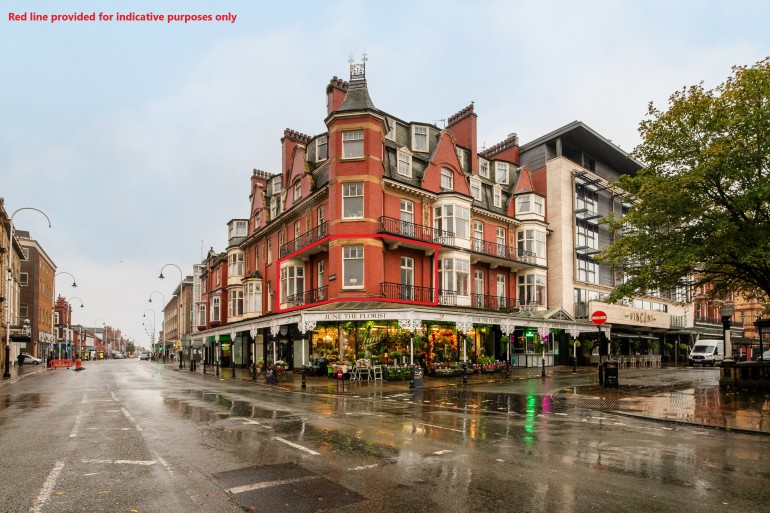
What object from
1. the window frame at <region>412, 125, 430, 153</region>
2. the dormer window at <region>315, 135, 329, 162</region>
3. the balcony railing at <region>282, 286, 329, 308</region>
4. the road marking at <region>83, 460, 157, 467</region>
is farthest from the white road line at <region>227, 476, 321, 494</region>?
the dormer window at <region>315, 135, 329, 162</region>

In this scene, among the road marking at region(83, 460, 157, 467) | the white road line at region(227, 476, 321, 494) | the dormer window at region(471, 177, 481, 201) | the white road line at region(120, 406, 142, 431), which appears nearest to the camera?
the white road line at region(227, 476, 321, 494)

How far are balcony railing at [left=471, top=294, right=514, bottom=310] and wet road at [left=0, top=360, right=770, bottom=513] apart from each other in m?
20.2

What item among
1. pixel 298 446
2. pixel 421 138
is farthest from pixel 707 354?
pixel 298 446

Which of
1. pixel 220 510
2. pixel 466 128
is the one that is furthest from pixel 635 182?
pixel 220 510

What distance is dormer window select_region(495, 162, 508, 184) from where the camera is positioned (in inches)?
1610

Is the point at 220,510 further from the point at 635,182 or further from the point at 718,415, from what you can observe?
the point at 635,182

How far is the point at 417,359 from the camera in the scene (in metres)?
29.6

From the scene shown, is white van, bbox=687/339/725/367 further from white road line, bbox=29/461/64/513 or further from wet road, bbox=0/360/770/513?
white road line, bbox=29/461/64/513

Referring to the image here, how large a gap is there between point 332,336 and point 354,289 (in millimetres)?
3787

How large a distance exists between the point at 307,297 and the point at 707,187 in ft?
74.9

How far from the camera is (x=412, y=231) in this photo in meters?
31.4

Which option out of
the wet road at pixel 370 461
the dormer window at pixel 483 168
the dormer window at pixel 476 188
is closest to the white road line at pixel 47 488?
the wet road at pixel 370 461

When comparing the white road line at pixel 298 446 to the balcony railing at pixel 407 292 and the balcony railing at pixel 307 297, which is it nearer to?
the balcony railing at pixel 407 292

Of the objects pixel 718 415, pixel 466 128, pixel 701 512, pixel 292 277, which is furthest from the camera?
pixel 466 128
